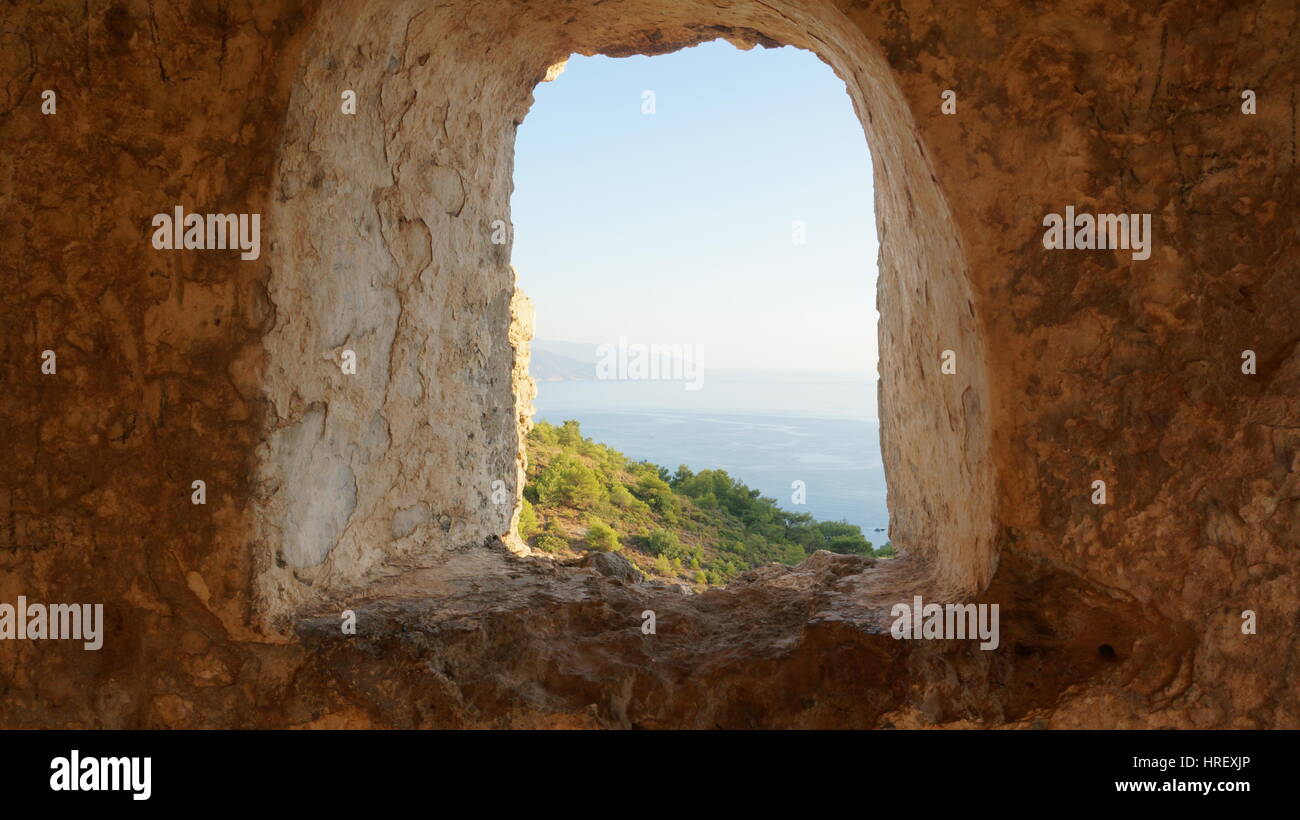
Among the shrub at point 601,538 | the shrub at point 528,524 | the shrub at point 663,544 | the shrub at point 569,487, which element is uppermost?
the shrub at point 569,487

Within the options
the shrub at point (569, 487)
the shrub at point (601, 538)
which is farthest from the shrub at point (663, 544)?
the shrub at point (569, 487)

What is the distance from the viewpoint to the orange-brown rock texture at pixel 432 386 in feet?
5.67

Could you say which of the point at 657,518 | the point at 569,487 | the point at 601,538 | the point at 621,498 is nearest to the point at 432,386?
the point at 601,538

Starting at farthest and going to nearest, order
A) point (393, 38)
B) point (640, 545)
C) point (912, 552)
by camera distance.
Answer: point (640, 545) < point (912, 552) < point (393, 38)

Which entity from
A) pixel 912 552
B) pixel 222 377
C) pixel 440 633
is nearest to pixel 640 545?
pixel 912 552

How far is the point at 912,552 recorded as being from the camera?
2.61m

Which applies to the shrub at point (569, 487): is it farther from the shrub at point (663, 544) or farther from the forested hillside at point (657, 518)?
the shrub at point (663, 544)

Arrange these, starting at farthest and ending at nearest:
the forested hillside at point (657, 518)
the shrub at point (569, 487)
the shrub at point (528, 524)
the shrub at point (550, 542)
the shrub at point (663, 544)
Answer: the shrub at point (569, 487), the shrub at point (663, 544), the forested hillside at point (657, 518), the shrub at point (528, 524), the shrub at point (550, 542)

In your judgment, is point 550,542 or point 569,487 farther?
point 569,487

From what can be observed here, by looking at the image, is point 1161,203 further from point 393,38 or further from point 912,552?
point 393,38

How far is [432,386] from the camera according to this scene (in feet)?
8.32

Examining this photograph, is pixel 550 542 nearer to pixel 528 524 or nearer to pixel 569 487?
pixel 528 524

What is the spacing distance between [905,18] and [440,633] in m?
1.79

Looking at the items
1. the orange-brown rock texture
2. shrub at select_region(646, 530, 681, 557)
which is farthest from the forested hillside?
the orange-brown rock texture
